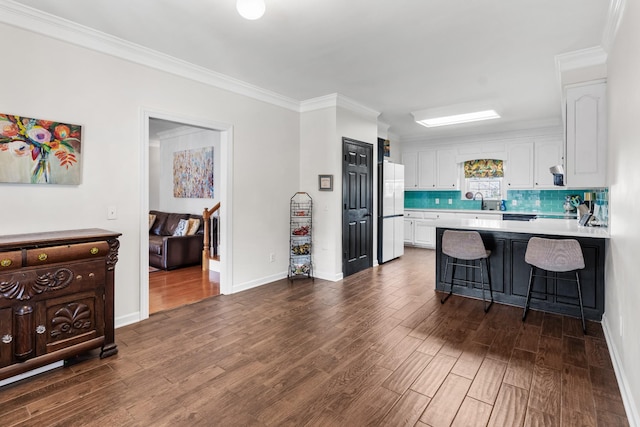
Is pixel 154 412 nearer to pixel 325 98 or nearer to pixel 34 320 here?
pixel 34 320

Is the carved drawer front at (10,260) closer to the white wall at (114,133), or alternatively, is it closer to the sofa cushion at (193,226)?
the white wall at (114,133)

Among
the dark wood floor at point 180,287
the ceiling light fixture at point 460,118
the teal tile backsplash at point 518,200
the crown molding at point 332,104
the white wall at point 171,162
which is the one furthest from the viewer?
the teal tile backsplash at point 518,200

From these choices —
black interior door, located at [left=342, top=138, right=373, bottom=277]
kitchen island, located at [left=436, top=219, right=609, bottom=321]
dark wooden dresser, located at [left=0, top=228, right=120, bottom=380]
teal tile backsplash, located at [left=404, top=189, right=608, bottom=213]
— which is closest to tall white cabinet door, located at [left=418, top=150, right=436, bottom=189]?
teal tile backsplash, located at [left=404, top=189, right=608, bottom=213]

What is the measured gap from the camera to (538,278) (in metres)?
3.67

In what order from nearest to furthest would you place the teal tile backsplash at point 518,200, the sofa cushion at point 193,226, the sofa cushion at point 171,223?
1. the sofa cushion at point 193,226
2. the sofa cushion at point 171,223
3. the teal tile backsplash at point 518,200

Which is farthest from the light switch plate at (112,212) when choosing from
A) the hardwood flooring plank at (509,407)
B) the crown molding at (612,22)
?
the crown molding at (612,22)

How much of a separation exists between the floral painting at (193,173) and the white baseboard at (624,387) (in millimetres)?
5901

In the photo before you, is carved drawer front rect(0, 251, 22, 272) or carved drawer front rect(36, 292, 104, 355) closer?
carved drawer front rect(0, 251, 22, 272)

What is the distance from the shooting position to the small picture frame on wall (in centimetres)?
486

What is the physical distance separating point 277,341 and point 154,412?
111 cm

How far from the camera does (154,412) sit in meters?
1.92

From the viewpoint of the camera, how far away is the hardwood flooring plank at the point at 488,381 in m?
2.09

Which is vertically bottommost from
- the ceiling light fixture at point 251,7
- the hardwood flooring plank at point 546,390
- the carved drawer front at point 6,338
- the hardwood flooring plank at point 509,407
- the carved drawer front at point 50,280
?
the hardwood flooring plank at point 509,407

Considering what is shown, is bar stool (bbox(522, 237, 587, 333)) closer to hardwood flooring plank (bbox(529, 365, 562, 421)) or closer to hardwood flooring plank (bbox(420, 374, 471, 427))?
hardwood flooring plank (bbox(529, 365, 562, 421))
